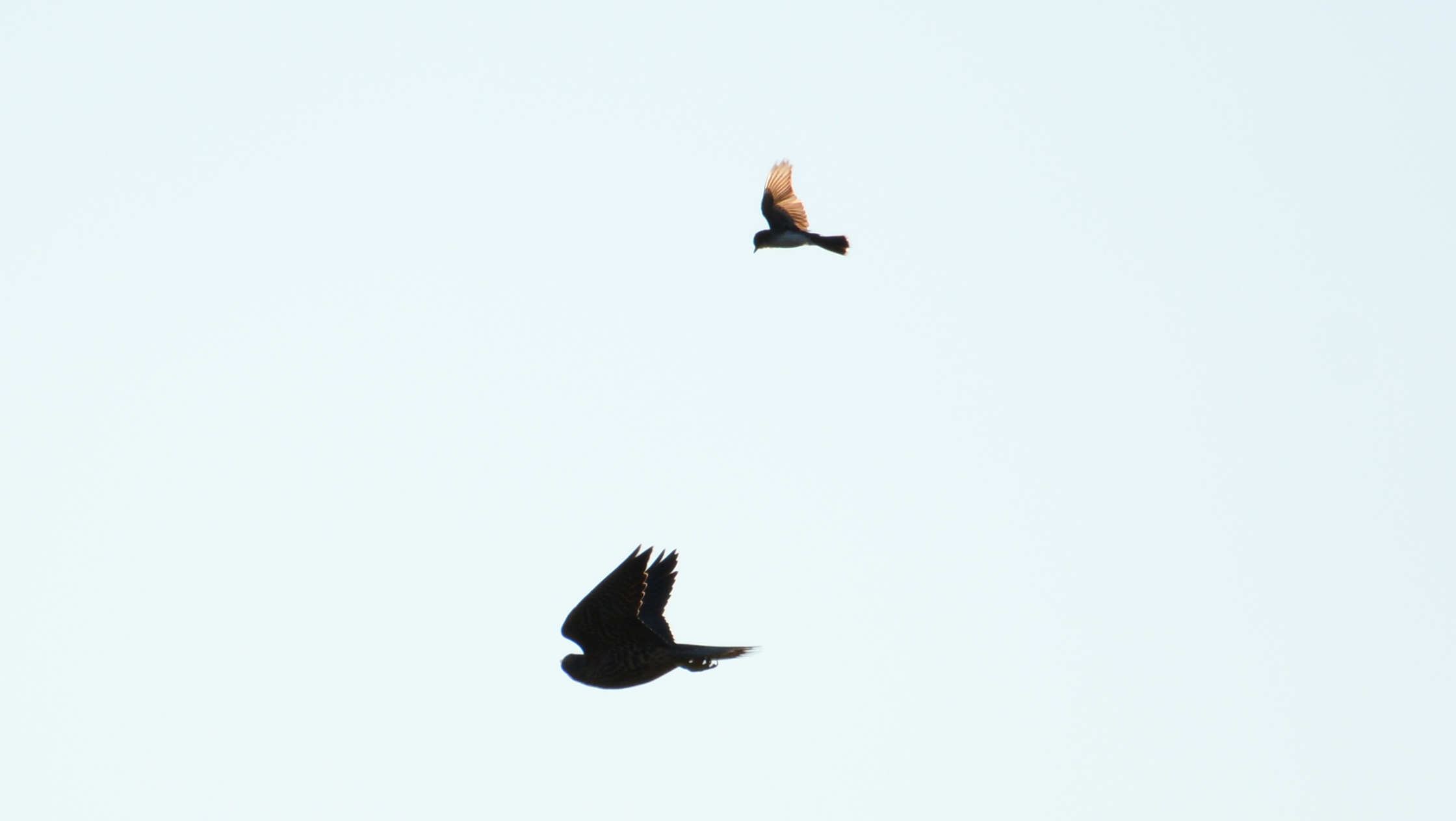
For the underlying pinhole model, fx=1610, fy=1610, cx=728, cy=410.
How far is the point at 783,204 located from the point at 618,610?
457 inches

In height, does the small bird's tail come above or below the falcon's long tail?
above

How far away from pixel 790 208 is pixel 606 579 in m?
11.4

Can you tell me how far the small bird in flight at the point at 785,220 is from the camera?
23.4 m

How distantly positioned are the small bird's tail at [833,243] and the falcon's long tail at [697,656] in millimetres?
9734

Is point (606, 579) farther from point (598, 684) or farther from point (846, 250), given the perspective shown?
point (846, 250)

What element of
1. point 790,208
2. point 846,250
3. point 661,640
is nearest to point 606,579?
point 661,640

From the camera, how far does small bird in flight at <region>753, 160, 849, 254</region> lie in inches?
920

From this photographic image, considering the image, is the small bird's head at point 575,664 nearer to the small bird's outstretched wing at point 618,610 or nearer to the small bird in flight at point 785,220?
the small bird's outstretched wing at point 618,610

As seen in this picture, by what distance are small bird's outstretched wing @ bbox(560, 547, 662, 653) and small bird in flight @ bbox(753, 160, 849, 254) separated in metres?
9.75

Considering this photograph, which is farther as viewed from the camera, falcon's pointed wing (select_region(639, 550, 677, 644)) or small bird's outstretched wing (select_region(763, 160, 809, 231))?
small bird's outstretched wing (select_region(763, 160, 809, 231))

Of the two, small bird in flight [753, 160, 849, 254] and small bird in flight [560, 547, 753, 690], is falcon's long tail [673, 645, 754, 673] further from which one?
small bird in flight [753, 160, 849, 254]

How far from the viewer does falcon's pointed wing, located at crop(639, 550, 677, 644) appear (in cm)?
1528

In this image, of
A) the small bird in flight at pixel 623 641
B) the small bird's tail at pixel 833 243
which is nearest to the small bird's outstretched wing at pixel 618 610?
the small bird in flight at pixel 623 641

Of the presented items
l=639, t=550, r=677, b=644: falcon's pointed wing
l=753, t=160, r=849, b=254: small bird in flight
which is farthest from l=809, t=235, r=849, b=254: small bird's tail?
l=639, t=550, r=677, b=644: falcon's pointed wing
